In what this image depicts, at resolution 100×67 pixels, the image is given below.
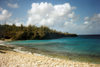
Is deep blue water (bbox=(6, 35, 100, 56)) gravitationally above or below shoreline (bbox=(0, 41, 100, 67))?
below

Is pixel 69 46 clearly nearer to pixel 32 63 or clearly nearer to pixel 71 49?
pixel 71 49

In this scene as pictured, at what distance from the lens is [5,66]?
5137mm

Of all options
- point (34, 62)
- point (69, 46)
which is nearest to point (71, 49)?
point (69, 46)

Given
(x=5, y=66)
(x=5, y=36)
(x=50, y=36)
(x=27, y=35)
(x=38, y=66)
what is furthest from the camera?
(x=50, y=36)

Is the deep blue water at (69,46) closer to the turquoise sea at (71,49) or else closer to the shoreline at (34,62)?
the turquoise sea at (71,49)

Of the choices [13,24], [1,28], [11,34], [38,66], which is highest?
[13,24]

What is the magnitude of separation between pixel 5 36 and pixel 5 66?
5102 cm

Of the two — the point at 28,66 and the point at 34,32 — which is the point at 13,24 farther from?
the point at 28,66

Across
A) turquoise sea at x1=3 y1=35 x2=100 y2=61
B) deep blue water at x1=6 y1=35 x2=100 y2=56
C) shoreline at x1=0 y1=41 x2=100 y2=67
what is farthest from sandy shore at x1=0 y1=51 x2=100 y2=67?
deep blue water at x1=6 y1=35 x2=100 y2=56

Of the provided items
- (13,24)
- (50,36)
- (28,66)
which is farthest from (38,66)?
(50,36)

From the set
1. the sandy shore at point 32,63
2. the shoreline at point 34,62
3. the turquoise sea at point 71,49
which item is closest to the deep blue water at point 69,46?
the turquoise sea at point 71,49

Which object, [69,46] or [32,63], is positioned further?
[69,46]

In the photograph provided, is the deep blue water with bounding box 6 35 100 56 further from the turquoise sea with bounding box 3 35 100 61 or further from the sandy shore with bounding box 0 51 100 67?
the sandy shore with bounding box 0 51 100 67

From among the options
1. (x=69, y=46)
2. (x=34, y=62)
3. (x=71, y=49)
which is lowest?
(x=69, y=46)
